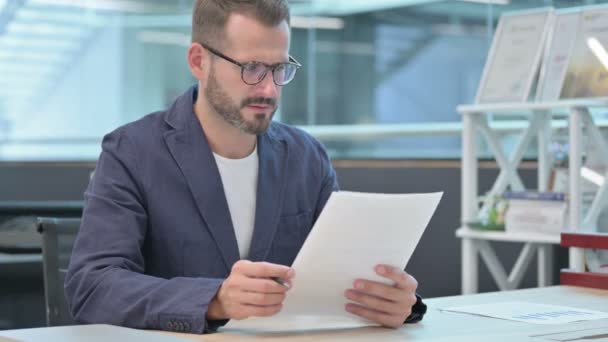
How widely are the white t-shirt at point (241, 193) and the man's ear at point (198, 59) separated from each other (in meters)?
0.18

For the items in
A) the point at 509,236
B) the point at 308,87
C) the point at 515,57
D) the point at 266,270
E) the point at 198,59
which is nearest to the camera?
the point at 266,270

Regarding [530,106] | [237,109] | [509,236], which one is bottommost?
[509,236]

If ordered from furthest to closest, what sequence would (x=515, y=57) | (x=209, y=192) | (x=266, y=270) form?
1. (x=515, y=57)
2. (x=209, y=192)
3. (x=266, y=270)

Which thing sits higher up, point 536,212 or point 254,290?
point 254,290

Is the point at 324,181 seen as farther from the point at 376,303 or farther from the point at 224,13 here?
the point at 376,303

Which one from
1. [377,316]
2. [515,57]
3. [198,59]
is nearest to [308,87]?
[515,57]

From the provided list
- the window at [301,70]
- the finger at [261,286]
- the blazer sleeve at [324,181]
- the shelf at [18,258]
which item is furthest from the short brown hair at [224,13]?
the window at [301,70]

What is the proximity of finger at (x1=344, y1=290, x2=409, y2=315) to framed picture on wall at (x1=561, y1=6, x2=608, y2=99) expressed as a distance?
2.01 meters

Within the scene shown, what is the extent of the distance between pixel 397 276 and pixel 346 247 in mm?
154

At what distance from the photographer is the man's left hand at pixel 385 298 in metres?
1.74

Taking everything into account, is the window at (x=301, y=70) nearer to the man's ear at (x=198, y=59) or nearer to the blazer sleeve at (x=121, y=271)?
the man's ear at (x=198, y=59)

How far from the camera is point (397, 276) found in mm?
1739

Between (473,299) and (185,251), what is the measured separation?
24.3 inches

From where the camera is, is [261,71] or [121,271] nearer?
[121,271]
